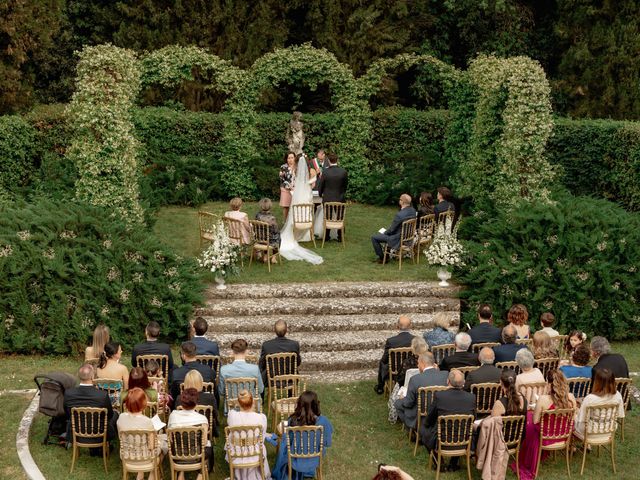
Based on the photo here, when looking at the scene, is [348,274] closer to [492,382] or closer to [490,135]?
[490,135]

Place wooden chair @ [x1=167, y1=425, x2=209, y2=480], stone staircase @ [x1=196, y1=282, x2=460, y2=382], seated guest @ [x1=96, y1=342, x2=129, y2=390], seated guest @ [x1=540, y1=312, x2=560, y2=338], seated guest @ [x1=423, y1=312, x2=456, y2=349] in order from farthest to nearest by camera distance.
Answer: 1. stone staircase @ [x1=196, y1=282, x2=460, y2=382]
2. seated guest @ [x1=540, y1=312, x2=560, y2=338]
3. seated guest @ [x1=423, y1=312, x2=456, y2=349]
4. seated guest @ [x1=96, y1=342, x2=129, y2=390]
5. wooden chair @ [x1=167, y1=425, x2=209, y2=480]

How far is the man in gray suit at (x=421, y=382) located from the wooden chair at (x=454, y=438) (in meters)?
0.80

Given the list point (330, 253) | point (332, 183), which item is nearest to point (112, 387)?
point (330, 253)

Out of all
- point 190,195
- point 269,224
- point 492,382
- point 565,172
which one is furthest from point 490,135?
point 492,382

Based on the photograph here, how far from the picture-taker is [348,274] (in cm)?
1891

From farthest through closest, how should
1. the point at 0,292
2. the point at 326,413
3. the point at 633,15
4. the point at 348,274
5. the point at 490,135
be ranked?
the point at 633,15, the point at 490,135, the point at 348,274, the point at 0,292, the point at 326,413

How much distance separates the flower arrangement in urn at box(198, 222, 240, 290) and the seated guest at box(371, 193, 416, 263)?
3.14 metres

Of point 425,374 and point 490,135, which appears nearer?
point 425,374

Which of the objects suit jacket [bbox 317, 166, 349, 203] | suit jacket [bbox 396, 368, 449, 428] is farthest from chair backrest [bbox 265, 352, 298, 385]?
suit jacket [bbox 317, 166, 349, 203]

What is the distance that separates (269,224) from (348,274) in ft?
5.79

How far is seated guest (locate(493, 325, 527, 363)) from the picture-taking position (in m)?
13.8

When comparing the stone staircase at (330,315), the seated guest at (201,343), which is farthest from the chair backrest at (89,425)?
the stone staircase at (330,315)

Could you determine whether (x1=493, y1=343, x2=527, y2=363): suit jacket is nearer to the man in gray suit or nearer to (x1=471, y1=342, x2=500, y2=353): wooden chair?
(x1=471, y1=342, x2=500, y2=353): wooden chair

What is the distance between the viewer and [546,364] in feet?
45.4
